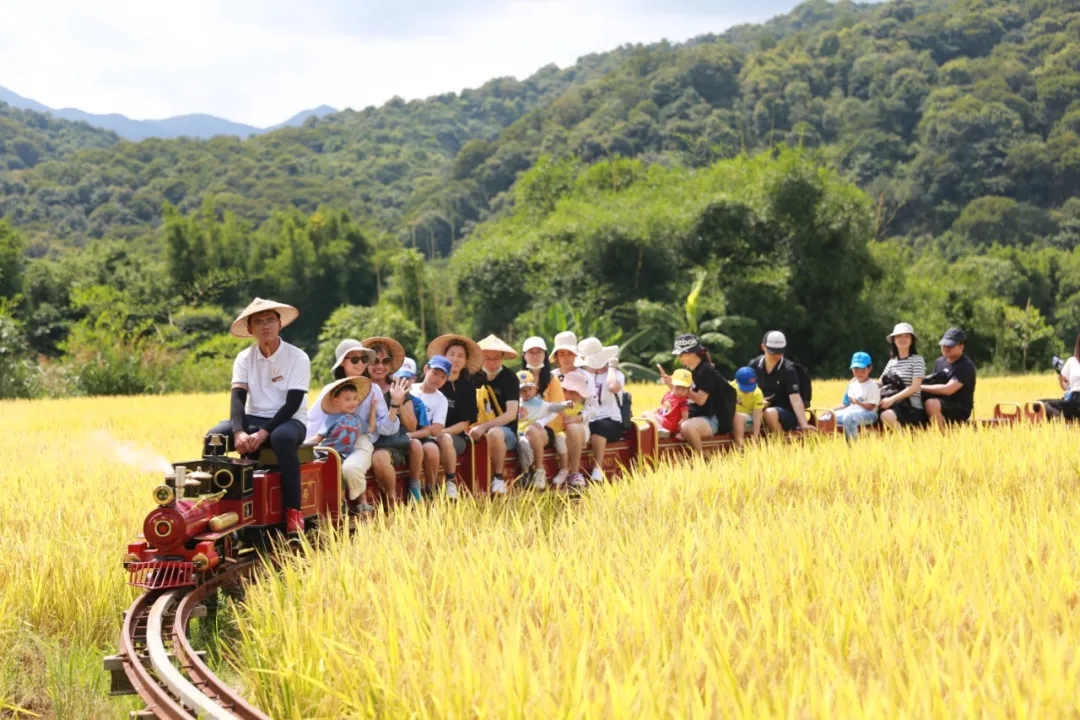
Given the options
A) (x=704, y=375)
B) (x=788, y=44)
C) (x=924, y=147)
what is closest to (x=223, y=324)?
(x=704, y=375)

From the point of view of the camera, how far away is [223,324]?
150 ft

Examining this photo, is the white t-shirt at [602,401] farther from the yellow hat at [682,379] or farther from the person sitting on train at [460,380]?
the person sitting on train at [460,380]

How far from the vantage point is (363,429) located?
759cm

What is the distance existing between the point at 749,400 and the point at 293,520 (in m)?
5.51

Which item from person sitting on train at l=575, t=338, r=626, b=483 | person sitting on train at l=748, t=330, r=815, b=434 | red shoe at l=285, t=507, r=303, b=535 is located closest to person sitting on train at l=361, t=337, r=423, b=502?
red shoe at l=285, t=507, r=303, b=535

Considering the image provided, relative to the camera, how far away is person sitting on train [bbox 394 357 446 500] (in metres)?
7.87

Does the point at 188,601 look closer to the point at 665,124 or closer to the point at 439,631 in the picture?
the point at 439,631

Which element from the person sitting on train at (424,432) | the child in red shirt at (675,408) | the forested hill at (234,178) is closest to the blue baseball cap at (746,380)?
the child in red shirt at (675,408)

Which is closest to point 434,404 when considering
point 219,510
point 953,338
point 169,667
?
point 219,510

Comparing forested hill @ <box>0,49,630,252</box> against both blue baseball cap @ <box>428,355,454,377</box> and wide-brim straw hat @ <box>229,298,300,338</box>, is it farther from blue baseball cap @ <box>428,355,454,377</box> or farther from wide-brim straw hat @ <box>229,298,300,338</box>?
wide-brim straw hat @ <box>229,298,300,338</box>

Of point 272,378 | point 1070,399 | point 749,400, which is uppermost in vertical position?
point 272,378

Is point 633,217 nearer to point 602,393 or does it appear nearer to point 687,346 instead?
point 687,346

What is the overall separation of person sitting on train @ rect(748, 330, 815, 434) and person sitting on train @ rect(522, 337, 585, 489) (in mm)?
2483

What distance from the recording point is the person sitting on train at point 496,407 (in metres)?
8.56
